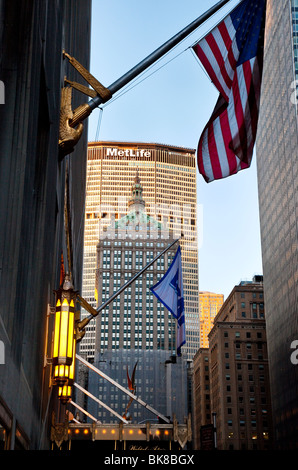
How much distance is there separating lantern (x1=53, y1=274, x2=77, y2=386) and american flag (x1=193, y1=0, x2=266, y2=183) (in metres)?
5.21

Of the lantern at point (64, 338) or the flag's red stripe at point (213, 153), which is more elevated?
the flag's red stripe at point (213, 153)

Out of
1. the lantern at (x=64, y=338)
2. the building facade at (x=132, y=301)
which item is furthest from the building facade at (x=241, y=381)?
the lantern at (x=64, y=338)

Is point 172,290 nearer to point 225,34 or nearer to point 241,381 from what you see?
point 225,34

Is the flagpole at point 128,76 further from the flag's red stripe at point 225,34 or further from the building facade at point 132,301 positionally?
the building facade at point 132,301

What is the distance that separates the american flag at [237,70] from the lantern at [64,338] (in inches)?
205

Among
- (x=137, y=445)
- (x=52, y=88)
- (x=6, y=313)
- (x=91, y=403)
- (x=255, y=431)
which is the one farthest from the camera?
(x=91, y=403)

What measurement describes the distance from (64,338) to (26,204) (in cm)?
326

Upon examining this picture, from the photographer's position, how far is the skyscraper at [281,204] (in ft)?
309

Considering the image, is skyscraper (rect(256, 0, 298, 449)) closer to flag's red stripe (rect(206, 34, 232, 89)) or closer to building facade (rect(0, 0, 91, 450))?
flag's red stripe (rect(206, 34, 232, 89))

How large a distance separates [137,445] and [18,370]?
2123cm

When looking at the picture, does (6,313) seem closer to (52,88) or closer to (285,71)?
(52,88)

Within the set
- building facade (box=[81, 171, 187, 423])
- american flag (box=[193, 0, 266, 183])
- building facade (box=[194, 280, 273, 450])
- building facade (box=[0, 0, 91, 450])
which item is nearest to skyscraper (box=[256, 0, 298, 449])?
building facade (box=[194, 280, 273, 450])

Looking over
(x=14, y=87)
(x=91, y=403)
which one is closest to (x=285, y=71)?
(x=91, y=403)
